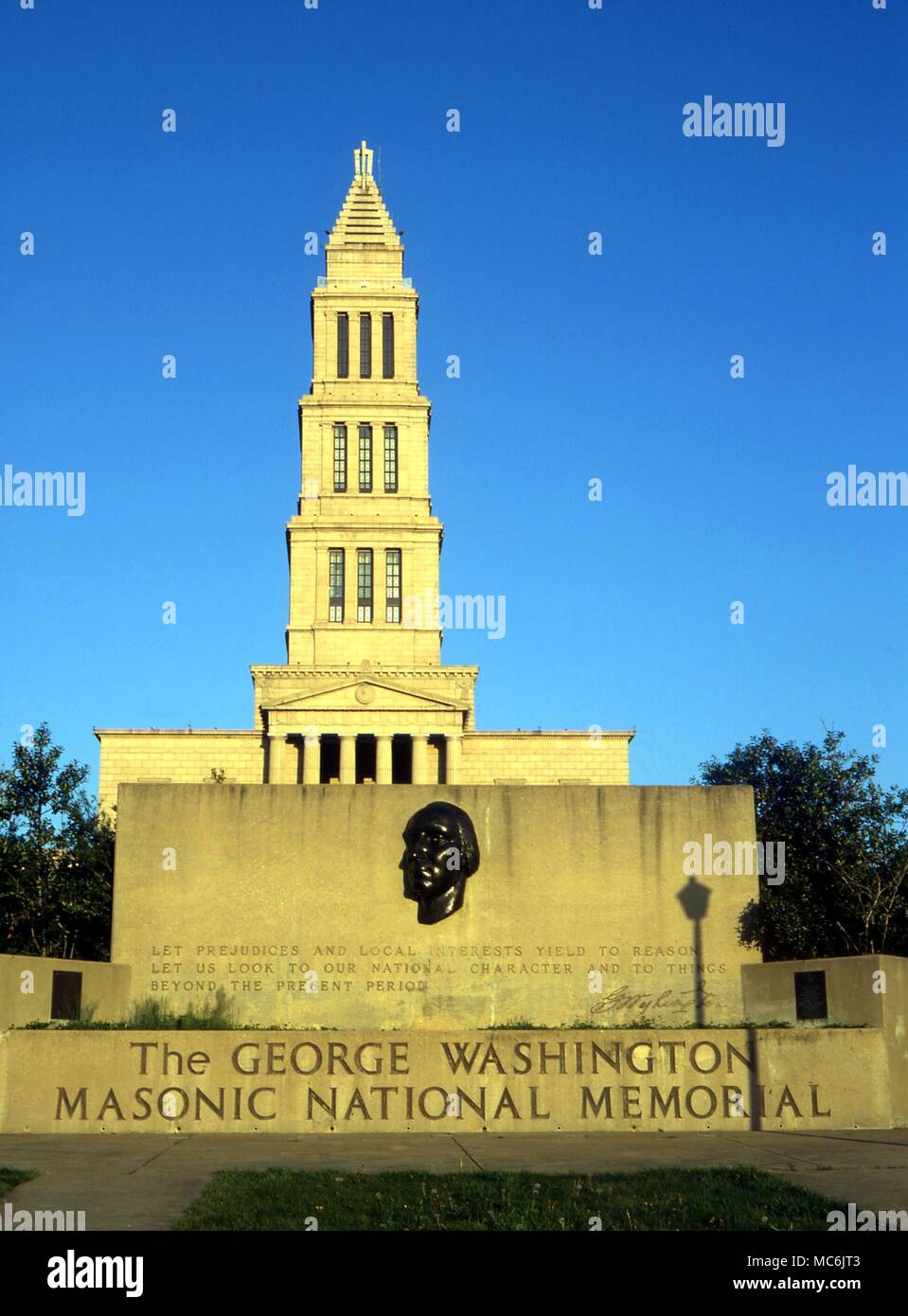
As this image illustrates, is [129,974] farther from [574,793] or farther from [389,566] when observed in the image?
[389,566]

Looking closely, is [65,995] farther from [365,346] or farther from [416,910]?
[365,346]

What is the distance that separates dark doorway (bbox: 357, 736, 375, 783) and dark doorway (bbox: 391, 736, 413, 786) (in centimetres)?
123

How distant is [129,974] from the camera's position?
20.9 m

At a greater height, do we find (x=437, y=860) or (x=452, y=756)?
(x=452, y=756)

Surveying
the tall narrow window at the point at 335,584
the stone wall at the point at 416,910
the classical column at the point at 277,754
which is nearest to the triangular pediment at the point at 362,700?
the classical column at the point at 277,754

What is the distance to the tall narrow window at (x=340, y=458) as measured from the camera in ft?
296

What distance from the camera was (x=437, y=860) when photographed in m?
20.8

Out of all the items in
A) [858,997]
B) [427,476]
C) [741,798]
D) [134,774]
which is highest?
[427,476]

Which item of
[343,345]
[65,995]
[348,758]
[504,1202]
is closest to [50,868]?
[65,995]

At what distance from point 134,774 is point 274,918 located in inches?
2587

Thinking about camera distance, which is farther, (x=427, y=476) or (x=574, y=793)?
(x=427, y=476)

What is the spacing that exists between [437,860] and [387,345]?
75396 millimetres

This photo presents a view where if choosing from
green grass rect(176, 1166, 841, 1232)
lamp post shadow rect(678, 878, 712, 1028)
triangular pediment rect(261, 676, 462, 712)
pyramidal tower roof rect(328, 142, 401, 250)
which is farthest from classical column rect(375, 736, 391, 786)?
green grass rect(176, 1166, 841, 1232)
